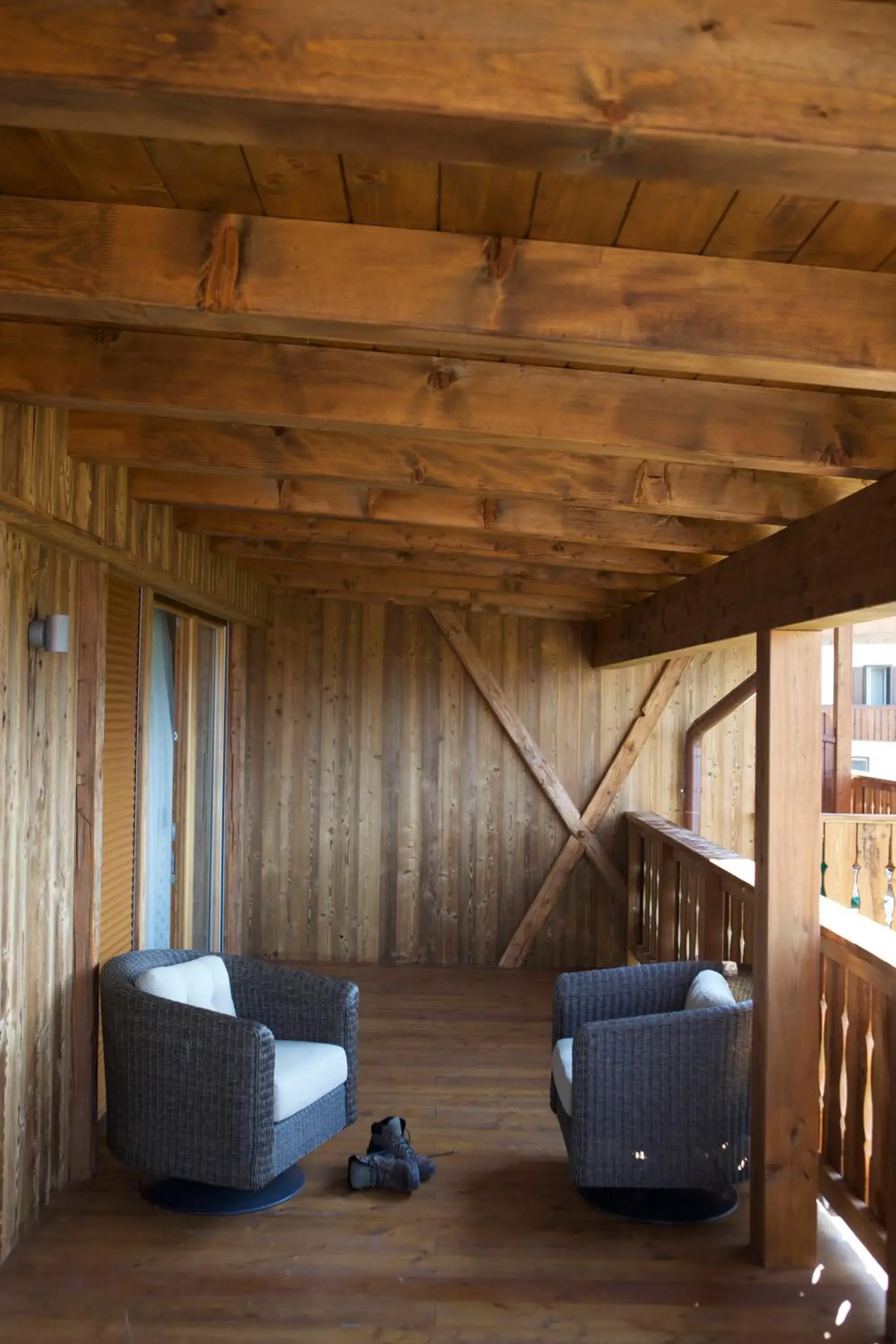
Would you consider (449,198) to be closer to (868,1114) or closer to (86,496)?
(86,496)

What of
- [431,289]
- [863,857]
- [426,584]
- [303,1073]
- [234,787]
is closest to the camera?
[431,289]

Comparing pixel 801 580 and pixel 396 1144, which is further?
pixel 396 1144

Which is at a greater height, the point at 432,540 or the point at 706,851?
the point at 432,540

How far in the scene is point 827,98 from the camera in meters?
1.32

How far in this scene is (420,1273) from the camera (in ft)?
10.6

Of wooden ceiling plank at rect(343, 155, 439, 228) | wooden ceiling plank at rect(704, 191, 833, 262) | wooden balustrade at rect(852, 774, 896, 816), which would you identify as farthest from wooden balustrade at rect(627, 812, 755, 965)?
A: wooden ceiling plank at rect(343, 155, 439, 228)

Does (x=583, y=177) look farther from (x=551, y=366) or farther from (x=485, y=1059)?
(x=485, y=1059)

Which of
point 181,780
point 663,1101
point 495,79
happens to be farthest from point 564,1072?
point 495,79

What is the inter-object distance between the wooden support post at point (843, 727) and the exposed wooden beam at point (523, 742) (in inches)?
70.8

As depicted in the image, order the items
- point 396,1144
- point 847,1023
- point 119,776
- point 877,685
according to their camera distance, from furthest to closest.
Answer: point 877,685 < point 119,776 < point 396,1144 < point 847,1023

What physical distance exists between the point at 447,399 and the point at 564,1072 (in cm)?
256

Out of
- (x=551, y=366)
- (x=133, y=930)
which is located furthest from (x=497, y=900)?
(x=551, y=366)

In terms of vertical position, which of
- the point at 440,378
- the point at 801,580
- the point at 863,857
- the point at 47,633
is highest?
the point at 440,378

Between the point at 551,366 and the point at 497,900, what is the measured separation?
5.33 meters
